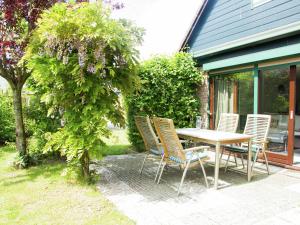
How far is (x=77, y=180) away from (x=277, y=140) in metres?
4.75

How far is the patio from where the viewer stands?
3.15m

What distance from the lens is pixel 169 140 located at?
4.12 m

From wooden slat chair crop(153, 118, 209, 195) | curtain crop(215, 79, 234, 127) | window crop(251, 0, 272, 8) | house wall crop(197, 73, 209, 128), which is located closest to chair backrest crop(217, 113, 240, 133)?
curtain crop(215, 79, 234, 127)

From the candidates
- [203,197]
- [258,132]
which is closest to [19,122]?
[203,197]

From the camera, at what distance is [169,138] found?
4086 mm

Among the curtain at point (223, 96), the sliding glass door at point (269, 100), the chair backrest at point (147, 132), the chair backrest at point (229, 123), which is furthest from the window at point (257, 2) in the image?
the chair backrest at point (147, 132)

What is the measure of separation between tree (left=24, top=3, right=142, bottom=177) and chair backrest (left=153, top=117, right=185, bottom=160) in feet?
2.48

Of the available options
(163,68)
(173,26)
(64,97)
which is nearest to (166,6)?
(173,26)

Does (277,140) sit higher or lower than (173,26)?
lower

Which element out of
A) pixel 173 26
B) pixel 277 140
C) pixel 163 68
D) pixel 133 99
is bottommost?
pixel 277 140

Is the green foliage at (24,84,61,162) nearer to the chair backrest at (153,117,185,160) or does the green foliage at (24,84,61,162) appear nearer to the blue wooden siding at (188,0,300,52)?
the chair backrest at (153,117,185,160)

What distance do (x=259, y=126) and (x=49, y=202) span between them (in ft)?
13.4

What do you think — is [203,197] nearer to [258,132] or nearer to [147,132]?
[147,132]

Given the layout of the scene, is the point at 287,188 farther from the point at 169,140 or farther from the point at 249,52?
the point at 249,52
